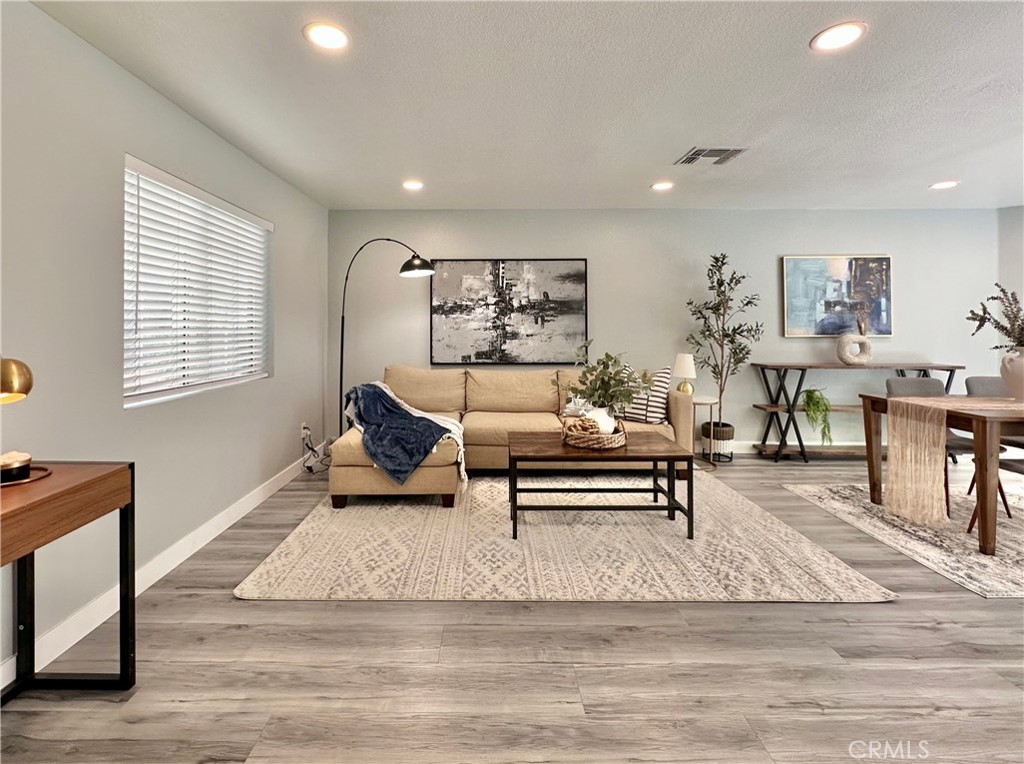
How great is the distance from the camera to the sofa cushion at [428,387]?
4945mm

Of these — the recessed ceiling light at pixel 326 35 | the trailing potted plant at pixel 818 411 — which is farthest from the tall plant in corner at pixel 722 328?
the recessed ceiling light at pixel 326 35

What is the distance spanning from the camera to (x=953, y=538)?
10.2ft

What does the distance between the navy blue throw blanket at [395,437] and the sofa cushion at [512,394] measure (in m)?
1.14

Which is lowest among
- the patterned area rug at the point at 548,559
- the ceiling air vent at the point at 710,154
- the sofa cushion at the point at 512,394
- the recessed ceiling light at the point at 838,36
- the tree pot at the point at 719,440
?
the patterned area rug at the point at 548,559

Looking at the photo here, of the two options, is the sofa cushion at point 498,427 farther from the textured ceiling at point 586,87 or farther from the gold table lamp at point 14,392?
the gold table lamp at point 14,392

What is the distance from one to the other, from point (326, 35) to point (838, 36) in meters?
2.07

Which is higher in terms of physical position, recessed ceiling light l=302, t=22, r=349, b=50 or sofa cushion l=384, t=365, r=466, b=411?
recessed ceiling light l=302, t=22, r=349, b=50

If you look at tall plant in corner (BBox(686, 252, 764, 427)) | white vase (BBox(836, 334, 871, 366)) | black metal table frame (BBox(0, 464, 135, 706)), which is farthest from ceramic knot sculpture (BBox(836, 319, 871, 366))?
black metal table frame (BBox(0, 464, 135, 706))

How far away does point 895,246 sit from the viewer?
5.34 meters

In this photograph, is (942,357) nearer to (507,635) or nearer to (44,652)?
(507,635)

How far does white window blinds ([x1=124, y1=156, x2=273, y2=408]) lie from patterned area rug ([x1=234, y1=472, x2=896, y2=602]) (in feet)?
3.71

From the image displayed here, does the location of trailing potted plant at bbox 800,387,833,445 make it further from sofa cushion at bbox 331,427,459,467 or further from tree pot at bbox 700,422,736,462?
sofa cushion at bbox 331,427,459,467

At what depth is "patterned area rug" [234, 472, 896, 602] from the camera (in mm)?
2430

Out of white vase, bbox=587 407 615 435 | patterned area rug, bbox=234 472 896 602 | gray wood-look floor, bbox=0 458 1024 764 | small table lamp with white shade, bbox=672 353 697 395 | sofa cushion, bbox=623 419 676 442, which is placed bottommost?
gray wood-look floor, bbox=0 458 1024 764
